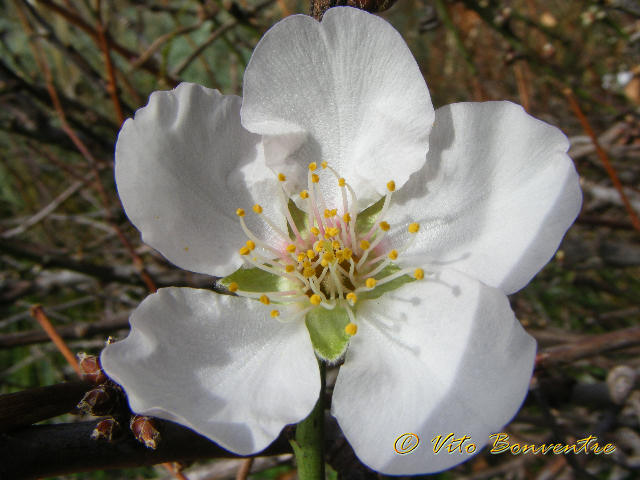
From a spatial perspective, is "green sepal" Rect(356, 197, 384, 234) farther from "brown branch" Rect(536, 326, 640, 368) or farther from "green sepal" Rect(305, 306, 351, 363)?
"brown branch" Rect(536, 326, 640, 368)

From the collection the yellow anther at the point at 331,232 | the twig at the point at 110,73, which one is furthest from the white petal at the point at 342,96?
the twig at the point at 110,73

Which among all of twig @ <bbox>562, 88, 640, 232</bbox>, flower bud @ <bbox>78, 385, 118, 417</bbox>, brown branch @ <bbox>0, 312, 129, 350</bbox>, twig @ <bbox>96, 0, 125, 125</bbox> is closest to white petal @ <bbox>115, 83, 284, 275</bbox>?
flower bud @ <bbox>78, 385, 118, 417</bbox>

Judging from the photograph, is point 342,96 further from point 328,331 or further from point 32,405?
point 32,405

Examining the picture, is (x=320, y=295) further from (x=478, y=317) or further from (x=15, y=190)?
(x=15, y=190)

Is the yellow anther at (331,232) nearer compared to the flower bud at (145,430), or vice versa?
the flower bud at (145,430)

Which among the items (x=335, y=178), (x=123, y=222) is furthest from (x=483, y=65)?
(x=335, y=178)

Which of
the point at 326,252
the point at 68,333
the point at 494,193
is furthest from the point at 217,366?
the point at 68,333

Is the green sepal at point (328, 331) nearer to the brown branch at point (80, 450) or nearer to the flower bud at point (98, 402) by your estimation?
the brown branch at point (80, 450)
